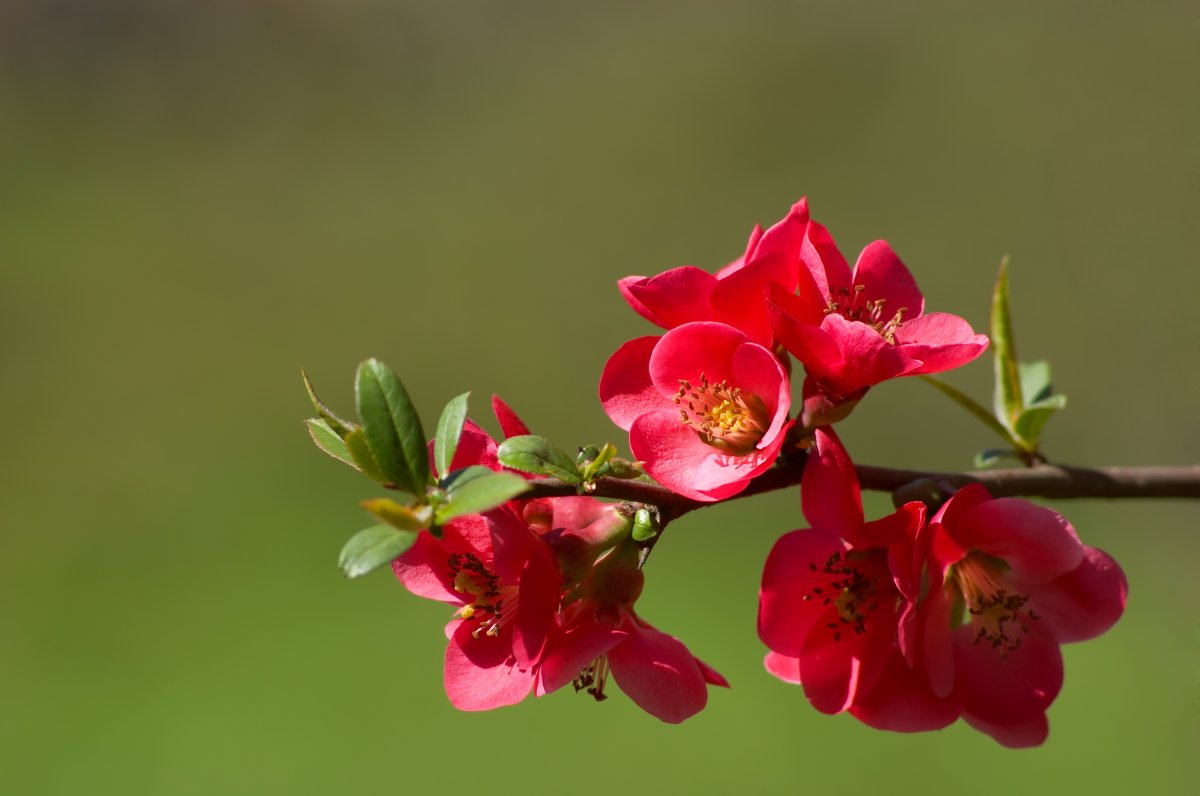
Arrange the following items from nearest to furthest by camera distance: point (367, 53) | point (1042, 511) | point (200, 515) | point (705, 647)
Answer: point (1042, 511)
point (705, 647)
point (200, 515)
point (367, 53)

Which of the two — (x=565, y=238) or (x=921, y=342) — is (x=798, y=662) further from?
(x=565, y=238)

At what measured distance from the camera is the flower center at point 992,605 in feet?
2.31

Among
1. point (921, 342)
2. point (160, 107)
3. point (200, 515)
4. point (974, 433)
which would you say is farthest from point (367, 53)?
point (921, 342)

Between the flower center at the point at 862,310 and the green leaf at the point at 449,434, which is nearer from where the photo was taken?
the green leaf at the point at 449,434

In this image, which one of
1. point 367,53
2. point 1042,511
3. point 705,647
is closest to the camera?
point 1042,511

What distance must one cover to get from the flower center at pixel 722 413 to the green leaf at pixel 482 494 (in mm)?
177

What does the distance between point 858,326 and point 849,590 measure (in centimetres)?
17

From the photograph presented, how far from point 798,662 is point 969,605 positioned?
0.43ft

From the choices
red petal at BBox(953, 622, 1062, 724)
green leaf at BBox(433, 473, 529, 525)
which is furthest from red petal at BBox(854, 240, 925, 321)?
green leaf at BBox(433, 473, 529, 525)

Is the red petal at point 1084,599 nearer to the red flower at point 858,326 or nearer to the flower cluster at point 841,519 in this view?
the flower cluster at point 841,519

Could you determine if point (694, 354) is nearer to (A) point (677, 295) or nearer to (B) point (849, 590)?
(A) point (677, 295)

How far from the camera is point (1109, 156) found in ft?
15.1

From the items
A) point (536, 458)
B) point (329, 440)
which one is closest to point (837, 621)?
point (536, 458)

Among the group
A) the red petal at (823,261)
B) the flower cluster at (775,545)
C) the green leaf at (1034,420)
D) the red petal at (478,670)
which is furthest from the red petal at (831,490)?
the green leaf at (1034,420)
